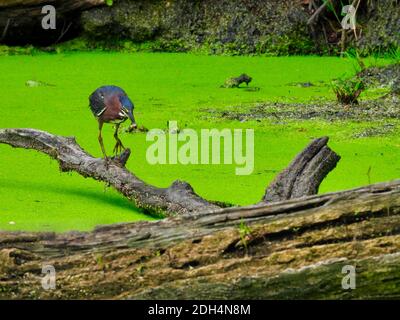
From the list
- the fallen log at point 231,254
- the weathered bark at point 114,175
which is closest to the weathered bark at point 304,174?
the weathered bark at point 114,175

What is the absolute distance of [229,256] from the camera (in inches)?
112

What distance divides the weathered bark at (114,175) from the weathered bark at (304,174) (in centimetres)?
23

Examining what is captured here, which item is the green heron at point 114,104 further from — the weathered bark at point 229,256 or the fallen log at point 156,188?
the weathered bark at point 229,256

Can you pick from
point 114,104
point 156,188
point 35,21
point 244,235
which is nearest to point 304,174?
point 156,188

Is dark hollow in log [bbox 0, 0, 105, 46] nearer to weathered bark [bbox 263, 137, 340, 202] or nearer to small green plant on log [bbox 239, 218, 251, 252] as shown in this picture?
weathered bark [bbox 263, 137, 340, 202]

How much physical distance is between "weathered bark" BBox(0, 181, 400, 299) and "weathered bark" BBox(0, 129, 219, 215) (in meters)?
1.00

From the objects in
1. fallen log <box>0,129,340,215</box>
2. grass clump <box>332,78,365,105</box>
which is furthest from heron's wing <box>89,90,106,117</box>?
grass clump <box>332,78,365,105</box>

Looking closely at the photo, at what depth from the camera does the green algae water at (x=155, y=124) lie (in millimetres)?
4301

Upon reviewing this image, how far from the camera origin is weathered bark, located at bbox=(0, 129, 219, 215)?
398cm

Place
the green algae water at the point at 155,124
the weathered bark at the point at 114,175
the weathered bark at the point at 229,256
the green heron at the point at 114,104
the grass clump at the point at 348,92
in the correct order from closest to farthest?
the weathered bark at the point at 229,256
the weathered bark at the point at 114,175
the green heron at the point at 114,104
the green algae water at the point at 155,124
the grass clump at the point at 348,92

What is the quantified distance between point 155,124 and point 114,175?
1579mm

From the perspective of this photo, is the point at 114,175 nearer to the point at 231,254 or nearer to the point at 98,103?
the point at 98,103

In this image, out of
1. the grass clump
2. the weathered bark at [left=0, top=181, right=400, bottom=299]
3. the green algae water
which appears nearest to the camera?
the weathered bark at [left=0, top=181, right=400, bottom=299]

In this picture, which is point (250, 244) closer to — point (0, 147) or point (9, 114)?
point (0, 147)
